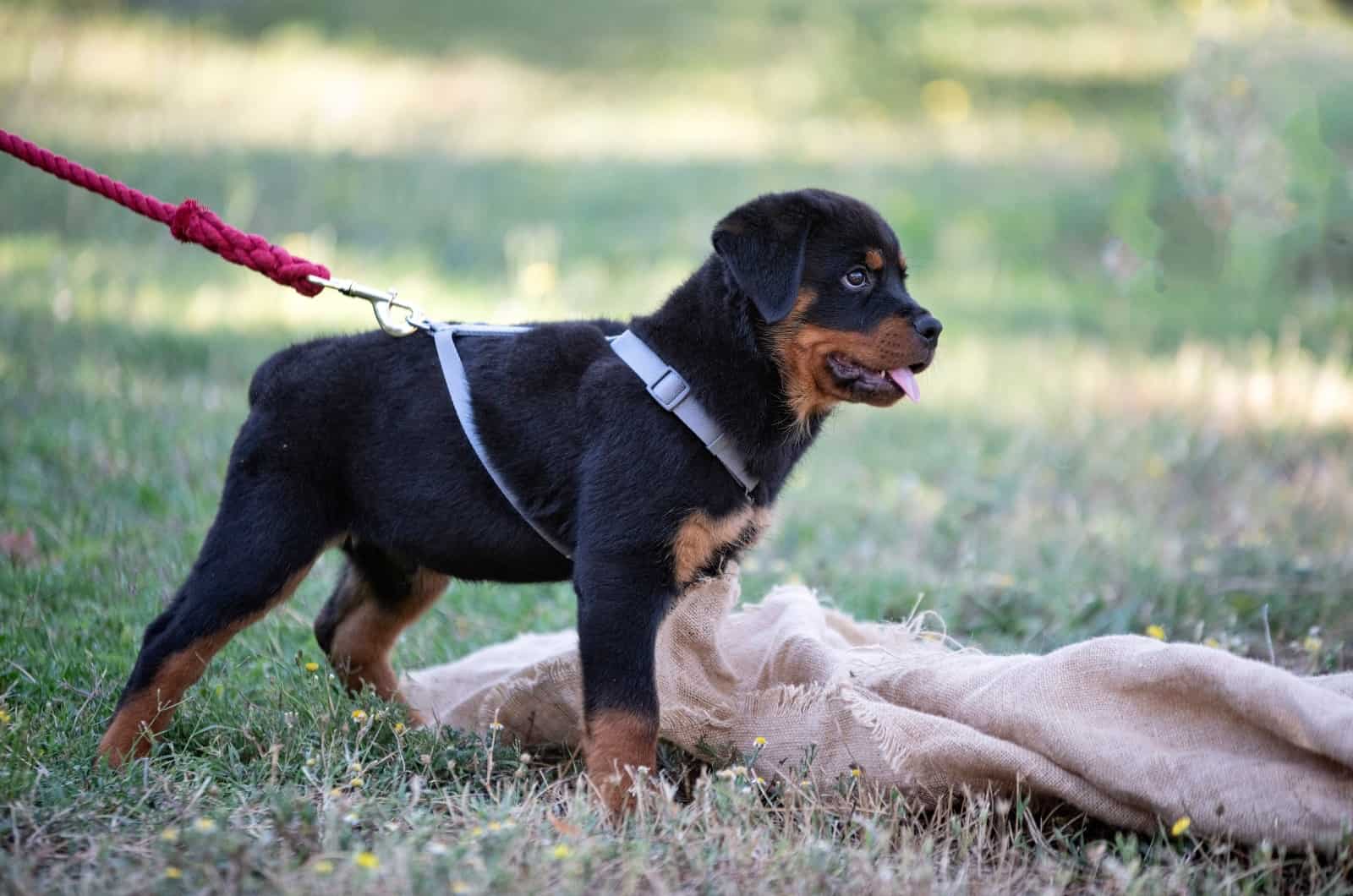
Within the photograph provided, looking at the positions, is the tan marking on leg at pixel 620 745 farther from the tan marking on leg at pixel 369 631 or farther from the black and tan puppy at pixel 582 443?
the tan marking on leg at pixel 369 631

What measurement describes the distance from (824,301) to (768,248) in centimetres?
24

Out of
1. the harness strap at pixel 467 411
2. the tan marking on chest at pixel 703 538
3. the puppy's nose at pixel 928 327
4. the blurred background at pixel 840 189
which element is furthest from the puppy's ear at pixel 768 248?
the blurred background at pixel 840 189

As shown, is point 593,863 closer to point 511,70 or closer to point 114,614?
point 114,614

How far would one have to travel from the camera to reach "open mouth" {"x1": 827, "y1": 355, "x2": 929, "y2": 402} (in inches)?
150

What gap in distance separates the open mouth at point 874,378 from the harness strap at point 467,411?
928mm

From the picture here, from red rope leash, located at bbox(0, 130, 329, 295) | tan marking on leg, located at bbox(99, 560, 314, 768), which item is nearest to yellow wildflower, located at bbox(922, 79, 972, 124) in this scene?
red rope leash, located at bbox(0, 130, 329, 295)

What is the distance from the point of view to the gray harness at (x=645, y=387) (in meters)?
3.66

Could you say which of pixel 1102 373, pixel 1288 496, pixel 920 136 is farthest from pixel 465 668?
pixel 920 136

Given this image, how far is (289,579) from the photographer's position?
394 cm

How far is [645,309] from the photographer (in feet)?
31.3

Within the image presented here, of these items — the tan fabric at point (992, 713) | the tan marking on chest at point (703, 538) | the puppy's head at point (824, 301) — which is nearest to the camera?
the tan fabric at point (992, 713)

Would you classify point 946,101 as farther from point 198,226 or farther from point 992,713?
point 992,713

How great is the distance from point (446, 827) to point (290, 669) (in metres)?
1.25

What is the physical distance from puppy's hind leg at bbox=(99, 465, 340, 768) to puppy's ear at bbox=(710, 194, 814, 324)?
1.40 meters
